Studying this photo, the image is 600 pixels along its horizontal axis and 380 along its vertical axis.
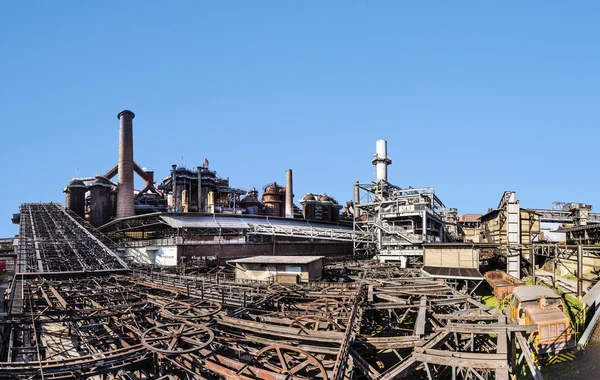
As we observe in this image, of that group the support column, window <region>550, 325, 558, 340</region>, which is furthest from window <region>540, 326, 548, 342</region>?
the support column

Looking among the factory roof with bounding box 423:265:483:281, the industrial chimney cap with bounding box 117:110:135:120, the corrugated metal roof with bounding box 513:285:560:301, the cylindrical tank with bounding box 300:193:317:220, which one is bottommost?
the factory roof with bounding box 423:265:483:281

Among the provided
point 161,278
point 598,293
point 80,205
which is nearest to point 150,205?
point 80,205

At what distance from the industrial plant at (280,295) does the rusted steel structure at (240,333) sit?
8cm

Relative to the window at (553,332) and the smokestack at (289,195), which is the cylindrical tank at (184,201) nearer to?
the smokestack at (289,195)

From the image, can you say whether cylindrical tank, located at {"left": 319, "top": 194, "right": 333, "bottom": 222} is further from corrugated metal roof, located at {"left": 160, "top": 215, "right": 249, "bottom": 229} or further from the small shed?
the small shed

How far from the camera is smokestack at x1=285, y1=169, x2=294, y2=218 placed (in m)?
68.5

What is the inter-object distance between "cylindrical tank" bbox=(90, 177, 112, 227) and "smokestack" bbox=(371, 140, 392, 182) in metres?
44.0

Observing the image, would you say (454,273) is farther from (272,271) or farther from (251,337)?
(251,337)

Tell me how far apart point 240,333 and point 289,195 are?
56.9 metres

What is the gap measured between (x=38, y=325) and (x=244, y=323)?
7.06 m

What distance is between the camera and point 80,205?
62156 millimetres

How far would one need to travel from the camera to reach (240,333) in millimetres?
12617

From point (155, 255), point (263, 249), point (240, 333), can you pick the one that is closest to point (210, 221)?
point (263, 249)

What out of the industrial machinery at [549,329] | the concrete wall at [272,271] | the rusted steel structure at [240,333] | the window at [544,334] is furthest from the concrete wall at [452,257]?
the concrete wall at [272,271]
